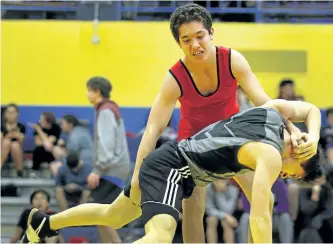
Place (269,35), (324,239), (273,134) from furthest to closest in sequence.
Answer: (269,35) < (324,239) < (273,134)

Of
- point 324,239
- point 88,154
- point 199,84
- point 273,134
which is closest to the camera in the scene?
point 273,134

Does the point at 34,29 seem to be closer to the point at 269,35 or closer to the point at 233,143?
the point at 269,35

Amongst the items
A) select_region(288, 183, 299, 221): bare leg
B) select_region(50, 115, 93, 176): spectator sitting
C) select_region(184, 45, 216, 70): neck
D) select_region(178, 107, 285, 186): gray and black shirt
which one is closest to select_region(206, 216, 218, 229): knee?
select_region(288, 183, 299, 221): bare leg

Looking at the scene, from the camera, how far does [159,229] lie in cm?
381

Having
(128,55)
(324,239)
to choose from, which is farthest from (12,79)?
(324,239)

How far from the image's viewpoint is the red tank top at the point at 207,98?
14.5 feet

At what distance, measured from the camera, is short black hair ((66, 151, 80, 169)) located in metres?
7.25

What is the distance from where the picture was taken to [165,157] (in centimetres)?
404

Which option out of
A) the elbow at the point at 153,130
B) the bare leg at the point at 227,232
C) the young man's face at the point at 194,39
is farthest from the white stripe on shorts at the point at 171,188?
the bare leg at the point at 227,232

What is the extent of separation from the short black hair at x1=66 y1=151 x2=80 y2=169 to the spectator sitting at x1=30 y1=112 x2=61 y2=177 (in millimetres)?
724

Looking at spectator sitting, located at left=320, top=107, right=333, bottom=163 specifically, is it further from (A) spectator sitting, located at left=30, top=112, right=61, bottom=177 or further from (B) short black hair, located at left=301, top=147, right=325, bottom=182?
(B) short black hair, located at left=301, top=147, right=325, bottom=182

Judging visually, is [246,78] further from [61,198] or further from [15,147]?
[15,147]

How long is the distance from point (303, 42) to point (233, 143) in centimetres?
528

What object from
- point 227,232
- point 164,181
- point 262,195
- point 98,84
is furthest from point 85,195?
point 262,195
